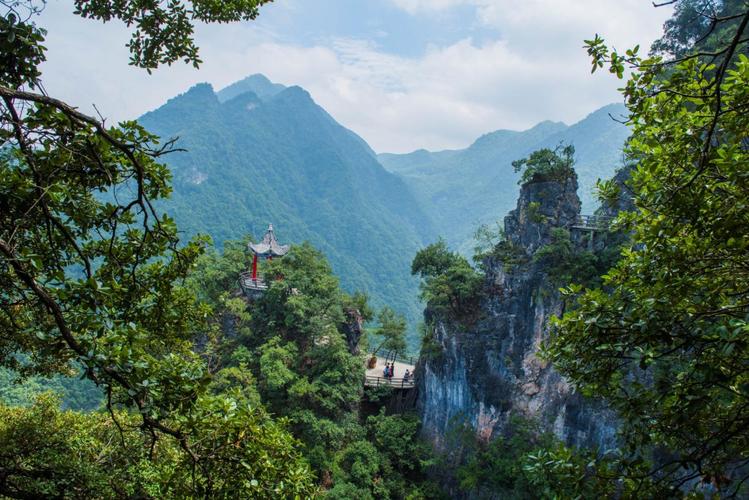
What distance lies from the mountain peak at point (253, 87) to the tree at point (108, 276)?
141428 mm

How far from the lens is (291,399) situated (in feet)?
49.2

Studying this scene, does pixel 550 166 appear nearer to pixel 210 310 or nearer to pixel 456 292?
pixel 456 292

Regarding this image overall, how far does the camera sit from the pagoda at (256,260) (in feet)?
66.2

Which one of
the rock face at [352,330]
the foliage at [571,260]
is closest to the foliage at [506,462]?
the foliage at [571,260]

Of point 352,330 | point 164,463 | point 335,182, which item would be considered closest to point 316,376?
point 352,330

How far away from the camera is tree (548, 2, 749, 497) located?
2.83 m

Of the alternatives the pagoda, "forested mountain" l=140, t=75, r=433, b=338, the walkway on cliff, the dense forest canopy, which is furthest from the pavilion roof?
"forested mountain" l=140, t=75, r=433, b=338

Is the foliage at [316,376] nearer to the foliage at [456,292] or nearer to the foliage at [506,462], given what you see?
the foliage at [506,462]

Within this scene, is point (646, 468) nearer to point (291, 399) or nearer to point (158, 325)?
point (158, 325)

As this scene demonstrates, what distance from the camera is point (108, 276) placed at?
10.6 ft

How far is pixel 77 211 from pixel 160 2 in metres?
2.03

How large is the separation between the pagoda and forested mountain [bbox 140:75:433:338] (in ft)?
118

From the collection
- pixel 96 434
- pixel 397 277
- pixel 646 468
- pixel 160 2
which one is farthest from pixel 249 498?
pixel 397 277

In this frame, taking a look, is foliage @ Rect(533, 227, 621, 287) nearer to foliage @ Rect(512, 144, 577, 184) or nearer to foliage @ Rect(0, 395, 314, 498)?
foliage @ Rect(512, 144, 577, 184)
